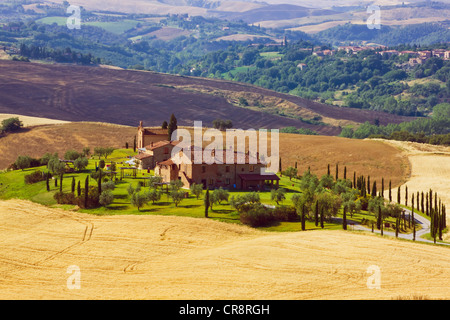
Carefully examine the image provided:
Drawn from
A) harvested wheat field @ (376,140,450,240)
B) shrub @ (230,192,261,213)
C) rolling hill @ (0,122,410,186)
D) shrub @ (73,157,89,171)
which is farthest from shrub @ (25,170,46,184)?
harvested wheat field @ (376,140,450,240)

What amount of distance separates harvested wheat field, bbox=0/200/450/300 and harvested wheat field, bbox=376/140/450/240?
28.6 meters

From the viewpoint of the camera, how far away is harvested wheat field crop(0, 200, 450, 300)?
166ft

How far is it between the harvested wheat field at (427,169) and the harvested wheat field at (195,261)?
2855cm

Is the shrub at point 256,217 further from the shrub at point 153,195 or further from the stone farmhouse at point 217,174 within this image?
the stone farmhouse at point 217,174

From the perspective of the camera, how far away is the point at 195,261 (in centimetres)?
5947

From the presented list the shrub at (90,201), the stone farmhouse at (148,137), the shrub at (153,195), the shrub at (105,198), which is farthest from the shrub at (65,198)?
the stone farmhouse at (148,137)

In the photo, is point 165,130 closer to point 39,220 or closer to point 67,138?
point 67,138

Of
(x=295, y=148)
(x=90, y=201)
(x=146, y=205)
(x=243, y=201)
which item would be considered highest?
(x=295, y=148)

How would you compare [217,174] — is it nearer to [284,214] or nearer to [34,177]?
[284,214]

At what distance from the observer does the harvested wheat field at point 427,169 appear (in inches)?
4141

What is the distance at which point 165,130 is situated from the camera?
12669 centimetres

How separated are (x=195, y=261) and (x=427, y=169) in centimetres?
7335

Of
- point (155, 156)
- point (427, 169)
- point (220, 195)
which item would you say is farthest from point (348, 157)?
point (220, 195)

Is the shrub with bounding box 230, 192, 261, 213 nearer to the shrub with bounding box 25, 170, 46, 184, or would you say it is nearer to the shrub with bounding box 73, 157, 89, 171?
the shrub with bounding box 73, 157, 89, 171
